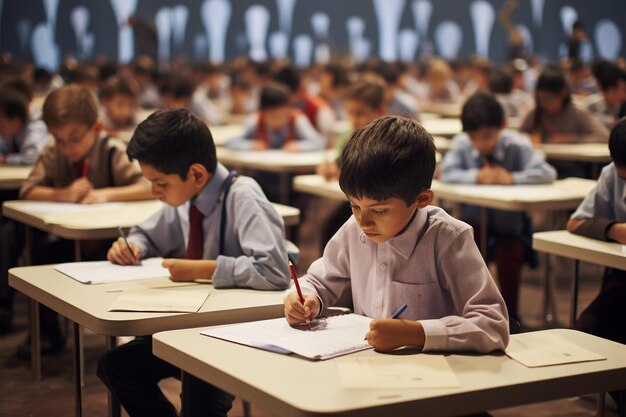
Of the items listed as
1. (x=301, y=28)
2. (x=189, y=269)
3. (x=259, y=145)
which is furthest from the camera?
(x=301, y=28)

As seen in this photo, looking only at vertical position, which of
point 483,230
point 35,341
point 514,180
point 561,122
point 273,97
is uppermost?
point 273,97

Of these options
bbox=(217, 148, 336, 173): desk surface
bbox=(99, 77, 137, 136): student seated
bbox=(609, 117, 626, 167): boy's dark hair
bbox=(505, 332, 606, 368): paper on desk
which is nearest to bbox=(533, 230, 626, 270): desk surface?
bbox=(609, 117, 626, 167): boy's dark hair

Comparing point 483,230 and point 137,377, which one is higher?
point 483,230

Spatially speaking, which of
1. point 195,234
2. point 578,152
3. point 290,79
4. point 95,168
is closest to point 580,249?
point 195,234

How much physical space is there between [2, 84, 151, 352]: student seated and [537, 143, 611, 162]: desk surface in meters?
2.42

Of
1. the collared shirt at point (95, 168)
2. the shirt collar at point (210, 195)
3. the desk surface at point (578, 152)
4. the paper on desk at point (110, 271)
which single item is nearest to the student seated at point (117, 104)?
the collared shirt at point (95, 168)

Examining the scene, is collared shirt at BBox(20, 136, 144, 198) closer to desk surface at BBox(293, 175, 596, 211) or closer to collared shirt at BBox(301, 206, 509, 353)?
desk surface at BBox(293, 175, 596, 211)

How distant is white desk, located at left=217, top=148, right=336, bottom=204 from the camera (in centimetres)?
532

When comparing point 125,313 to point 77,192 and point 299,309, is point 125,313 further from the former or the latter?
point 77,192

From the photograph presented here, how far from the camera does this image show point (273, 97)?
607cm

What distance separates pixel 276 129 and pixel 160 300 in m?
3.93

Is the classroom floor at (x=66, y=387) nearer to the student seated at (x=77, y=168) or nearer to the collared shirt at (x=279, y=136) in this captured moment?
the student seated at (x=77, y=168)

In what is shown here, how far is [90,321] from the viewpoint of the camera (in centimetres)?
225

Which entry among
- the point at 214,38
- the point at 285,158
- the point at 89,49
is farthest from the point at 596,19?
the point at 285,158
